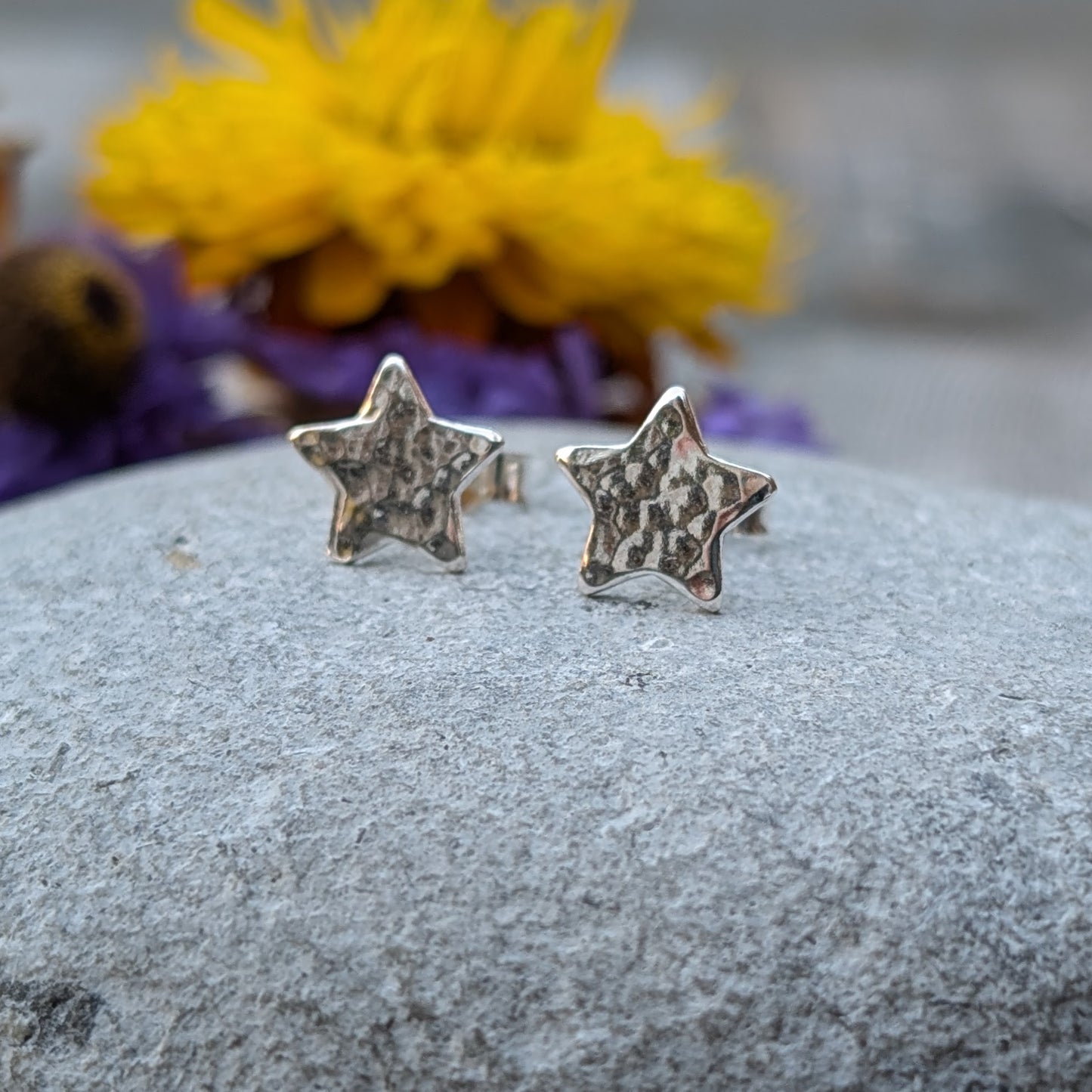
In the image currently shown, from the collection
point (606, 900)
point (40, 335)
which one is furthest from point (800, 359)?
point (606, 900)

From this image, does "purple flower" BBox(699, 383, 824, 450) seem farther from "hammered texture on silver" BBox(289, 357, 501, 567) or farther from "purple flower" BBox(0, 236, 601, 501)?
"hammered texture on silver" BBox(289, 357, 501, 567)

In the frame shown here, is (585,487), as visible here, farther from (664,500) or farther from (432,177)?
(432,177)

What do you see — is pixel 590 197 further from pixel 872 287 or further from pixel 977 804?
pixel 872 287

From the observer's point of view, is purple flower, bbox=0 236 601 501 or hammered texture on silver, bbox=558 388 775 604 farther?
purple flower, bbox=0 236 601 501

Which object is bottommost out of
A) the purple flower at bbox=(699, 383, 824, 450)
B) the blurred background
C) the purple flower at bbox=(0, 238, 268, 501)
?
the purple flower at bbox=(0, 238, 268, 501)

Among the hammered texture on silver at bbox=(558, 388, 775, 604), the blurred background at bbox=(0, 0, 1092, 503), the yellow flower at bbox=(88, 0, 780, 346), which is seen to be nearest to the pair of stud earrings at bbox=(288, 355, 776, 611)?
the hammered texture on silver at bbox=(558, 388, 775, 604)

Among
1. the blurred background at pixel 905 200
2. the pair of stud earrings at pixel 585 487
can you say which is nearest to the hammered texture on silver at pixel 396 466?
the pair of stud earrings at pixel 585 487

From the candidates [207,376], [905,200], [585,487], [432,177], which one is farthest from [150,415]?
[905,200]

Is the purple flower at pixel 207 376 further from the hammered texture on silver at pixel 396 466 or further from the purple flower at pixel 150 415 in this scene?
the hammered texture on silver at pixel 396 466
